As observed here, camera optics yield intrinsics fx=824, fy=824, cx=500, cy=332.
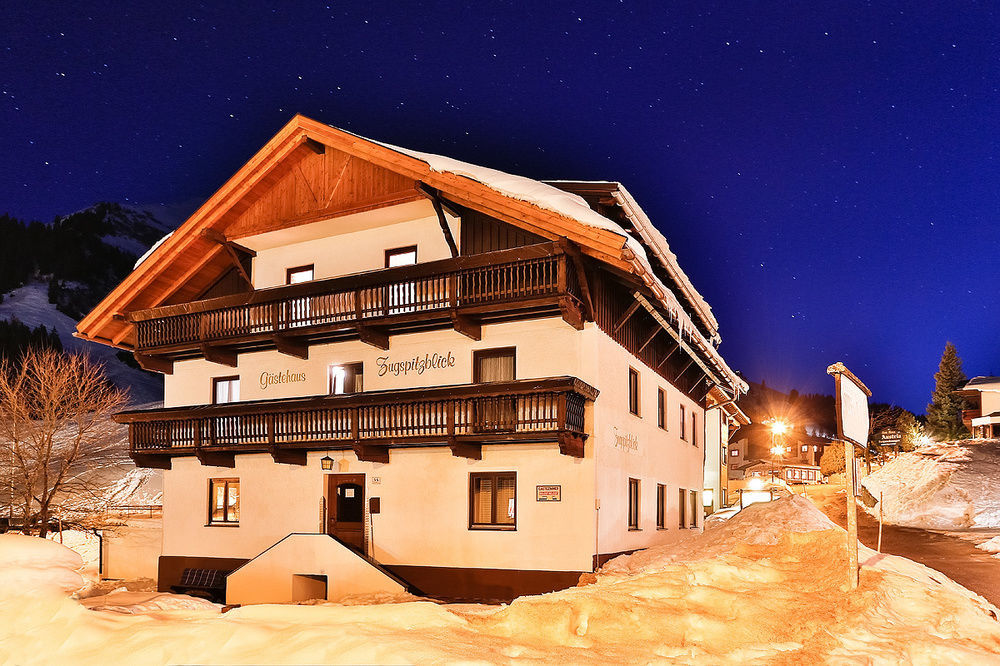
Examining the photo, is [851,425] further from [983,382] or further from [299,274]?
[983,382]

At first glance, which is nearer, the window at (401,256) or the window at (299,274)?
the window at (401,256)

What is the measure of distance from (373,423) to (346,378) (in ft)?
8.70

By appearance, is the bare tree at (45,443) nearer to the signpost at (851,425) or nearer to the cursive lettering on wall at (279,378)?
the cursive lettering on wall at (279,378)

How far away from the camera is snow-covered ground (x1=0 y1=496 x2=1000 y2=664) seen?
7258 millimetres

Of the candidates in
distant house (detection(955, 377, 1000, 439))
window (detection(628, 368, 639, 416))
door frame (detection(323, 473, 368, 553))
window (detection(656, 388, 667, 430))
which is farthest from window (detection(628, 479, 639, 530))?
distant house (detection(955, 377, 1000, 439))

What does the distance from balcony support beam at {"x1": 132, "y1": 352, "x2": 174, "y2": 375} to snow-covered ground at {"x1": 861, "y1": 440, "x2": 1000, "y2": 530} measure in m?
34.6

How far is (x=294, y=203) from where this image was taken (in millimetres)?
23016

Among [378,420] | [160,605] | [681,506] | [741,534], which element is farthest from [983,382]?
[160,605]

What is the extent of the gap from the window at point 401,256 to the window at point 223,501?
25.5 ft

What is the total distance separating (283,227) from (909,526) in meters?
33.4

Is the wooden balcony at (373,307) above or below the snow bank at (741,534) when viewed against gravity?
above

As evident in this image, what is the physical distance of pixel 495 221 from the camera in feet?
66.7

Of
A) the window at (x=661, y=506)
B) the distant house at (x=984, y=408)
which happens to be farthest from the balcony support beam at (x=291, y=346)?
the distant house at (x=984, y=408)

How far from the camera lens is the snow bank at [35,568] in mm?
7668
